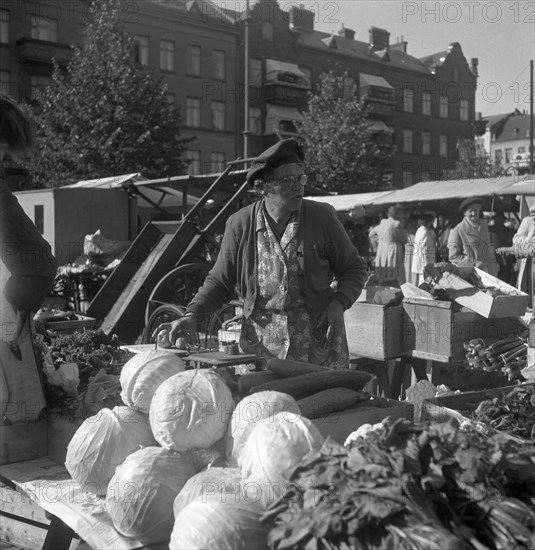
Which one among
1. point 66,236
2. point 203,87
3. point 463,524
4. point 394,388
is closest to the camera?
point 463,524

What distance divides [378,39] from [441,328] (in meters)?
49.0

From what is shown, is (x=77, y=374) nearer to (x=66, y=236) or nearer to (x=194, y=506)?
(x=194, y=506)

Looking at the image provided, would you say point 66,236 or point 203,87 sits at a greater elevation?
point 203,87

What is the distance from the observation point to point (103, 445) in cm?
205

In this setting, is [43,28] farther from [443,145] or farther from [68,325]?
[443,145]

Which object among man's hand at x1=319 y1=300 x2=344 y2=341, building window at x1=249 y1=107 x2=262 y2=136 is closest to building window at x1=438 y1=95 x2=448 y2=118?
building window at x1=249 y1=107 x2=262 y2=136

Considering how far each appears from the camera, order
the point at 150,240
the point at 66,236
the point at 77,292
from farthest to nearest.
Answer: the point at 66,236
the point at 77,292
the point at 150,240

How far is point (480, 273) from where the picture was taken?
5.50 metres

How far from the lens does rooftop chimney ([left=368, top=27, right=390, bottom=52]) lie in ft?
161

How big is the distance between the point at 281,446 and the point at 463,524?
49cm

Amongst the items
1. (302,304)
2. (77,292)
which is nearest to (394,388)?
(302,304)

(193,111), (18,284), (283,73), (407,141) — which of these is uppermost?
(283,73)

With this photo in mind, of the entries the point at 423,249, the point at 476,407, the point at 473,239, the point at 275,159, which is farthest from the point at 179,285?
the point at 476,407

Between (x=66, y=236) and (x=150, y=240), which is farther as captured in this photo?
(x=66, y=236)
